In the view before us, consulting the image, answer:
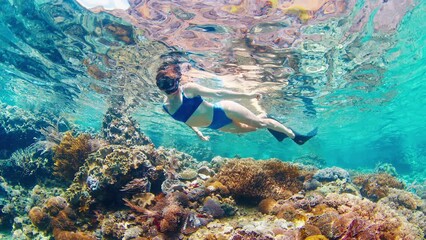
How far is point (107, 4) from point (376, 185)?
42.7 feet

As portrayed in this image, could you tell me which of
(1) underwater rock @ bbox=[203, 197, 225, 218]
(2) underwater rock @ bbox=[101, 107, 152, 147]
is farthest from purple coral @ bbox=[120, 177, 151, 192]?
(2) underwater rock @ bbox=[101, 107, 152, 147]

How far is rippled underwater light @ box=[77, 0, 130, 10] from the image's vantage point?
29.4ft

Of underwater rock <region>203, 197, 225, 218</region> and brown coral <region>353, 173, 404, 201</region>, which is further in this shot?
brown coral <region>353, 173, 404, 201</region>

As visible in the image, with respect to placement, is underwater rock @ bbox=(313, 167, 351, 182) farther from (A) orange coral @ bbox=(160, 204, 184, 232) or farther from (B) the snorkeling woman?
(A) orange coral @ bbox=(160, 204, 184, 232)

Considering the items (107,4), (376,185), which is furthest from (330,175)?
(107,4)

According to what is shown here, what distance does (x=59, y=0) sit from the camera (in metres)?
9.08

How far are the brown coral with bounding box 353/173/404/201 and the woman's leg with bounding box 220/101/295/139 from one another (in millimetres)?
7086

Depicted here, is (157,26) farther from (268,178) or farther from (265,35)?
(268,178)

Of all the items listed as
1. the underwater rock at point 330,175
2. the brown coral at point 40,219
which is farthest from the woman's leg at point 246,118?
the brown coral at point 40,219

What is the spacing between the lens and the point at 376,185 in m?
10.9

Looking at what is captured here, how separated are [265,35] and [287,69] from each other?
13.3ft

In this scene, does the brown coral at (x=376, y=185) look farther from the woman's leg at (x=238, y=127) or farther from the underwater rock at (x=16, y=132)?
the underwater rock at (x=16, y=132)

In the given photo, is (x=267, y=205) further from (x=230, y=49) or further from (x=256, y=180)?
(x=230, y=49)

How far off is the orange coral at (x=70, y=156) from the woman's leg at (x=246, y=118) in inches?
226
